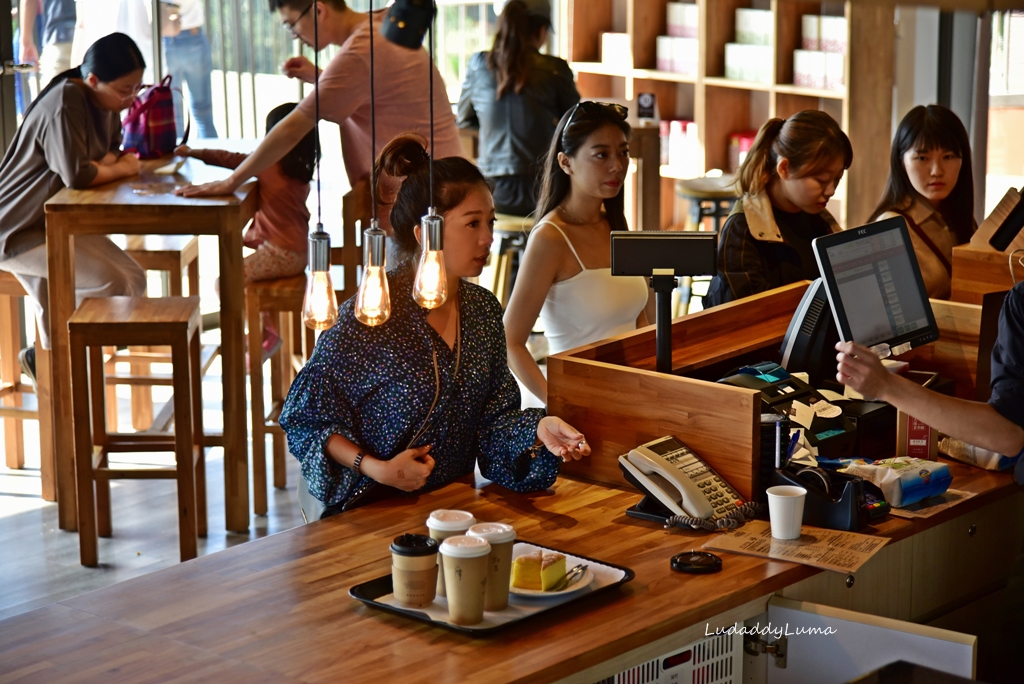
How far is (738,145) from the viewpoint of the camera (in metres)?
7.20

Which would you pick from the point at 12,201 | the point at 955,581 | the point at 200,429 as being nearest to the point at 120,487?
the point at 200,429

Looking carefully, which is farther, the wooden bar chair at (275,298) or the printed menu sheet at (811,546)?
the wooden bar chair at (275,298)

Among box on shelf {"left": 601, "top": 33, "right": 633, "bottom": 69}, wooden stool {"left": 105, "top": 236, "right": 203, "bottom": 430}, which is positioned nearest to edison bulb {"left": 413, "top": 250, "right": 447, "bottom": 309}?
wooden stool {"left": 105, "top": 236, "right": 203, "bottom": 430}

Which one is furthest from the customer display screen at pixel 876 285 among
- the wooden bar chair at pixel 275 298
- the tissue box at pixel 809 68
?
the tissue box at pixel 809 68

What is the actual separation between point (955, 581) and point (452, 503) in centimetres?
104

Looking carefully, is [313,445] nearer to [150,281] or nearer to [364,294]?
[364,294]

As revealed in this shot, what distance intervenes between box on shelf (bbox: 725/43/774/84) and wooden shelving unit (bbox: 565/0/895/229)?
73 millimetres

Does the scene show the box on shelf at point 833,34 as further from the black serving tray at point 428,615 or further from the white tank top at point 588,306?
the black serving tray at point 428,615

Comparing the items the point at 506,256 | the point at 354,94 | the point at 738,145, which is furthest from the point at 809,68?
the point at 354,94

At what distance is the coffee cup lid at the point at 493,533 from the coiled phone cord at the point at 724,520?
1.63 feet

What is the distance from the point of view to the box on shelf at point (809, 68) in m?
6.42

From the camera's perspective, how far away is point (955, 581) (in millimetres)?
2553

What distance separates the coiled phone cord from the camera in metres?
2.32

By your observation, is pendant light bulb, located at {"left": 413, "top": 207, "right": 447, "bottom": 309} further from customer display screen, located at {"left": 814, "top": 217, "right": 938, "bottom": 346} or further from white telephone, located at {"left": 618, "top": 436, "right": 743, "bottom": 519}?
customer display screen, located at {"left": 814, "top": 217, "right": 938, "bottom": 346}
